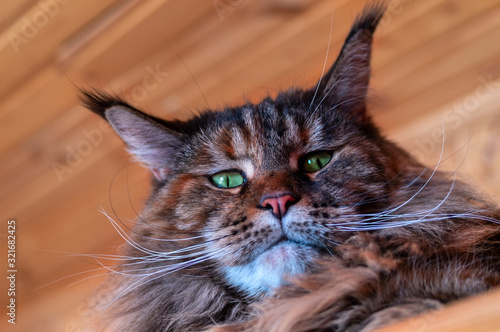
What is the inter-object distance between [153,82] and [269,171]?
0.80 meters

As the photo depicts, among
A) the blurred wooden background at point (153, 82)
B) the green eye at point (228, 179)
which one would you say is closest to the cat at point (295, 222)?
the green eye at point (228, 179)

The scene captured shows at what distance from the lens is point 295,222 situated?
1.26 metres

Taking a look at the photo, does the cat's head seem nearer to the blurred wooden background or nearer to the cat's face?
the cat's face

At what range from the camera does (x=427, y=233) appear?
1.37 m

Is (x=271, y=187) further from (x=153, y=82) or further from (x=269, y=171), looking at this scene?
(x=153, y=82)

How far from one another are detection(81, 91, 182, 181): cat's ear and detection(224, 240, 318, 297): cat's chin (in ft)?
1.67

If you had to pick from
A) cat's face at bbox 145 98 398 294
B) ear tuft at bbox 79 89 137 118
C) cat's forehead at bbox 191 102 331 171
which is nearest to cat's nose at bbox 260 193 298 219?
cat's face at bbox 145 98 398 294

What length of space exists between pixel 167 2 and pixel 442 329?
135cm

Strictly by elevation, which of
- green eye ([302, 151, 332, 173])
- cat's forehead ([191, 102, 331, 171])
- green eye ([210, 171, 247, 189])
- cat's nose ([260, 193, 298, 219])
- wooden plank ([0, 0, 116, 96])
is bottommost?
cat's nose ([260, 193, 298, 219])

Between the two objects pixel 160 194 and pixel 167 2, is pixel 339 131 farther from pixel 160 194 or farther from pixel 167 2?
pixel 167 2

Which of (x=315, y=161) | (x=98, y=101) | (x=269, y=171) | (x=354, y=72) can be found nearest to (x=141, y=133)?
(x=98, y=101)

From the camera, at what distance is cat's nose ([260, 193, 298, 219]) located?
1.28 m

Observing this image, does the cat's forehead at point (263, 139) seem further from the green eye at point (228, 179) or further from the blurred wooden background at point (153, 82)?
the blurred wooden background at point (153, 82)

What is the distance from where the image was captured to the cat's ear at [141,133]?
5.09 ft
